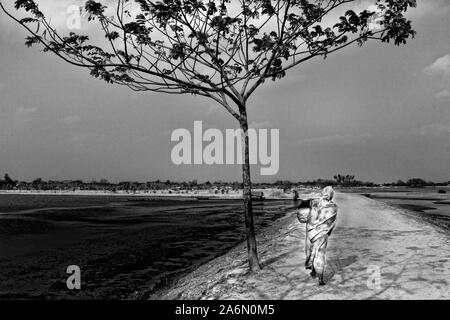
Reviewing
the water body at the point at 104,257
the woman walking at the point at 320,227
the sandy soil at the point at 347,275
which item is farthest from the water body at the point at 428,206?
the woman walking at the point at 320,227

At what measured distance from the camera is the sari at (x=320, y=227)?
6.80 meters

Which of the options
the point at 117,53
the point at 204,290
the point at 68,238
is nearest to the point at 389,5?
the point at 117,53

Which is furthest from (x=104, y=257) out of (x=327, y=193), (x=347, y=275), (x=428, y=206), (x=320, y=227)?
(x=428, y=206)

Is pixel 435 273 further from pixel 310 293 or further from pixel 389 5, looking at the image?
pixel 389 5

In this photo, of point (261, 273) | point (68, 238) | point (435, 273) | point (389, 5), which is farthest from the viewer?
point (68, 238)

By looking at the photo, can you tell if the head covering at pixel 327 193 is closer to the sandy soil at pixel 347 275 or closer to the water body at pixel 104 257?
the sandy soil at pixel 347 275

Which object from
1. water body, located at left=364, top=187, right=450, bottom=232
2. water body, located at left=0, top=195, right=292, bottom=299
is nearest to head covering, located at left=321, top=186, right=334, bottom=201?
water body, located at left=0, top=195, right=292, bottom=299

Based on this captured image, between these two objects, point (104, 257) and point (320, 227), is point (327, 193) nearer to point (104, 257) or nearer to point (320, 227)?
point (320, 227)

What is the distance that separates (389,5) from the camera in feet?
22.8

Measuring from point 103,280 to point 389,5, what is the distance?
1151 cm

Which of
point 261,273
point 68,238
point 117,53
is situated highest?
point 117,53

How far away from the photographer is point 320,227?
695 cm

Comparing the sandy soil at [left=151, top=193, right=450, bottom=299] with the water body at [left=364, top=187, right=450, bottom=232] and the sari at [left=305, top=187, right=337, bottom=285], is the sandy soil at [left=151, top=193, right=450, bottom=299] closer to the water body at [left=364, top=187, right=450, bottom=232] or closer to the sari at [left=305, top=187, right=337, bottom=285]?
the sari at [left=305, top=187, right=337, bottom=285]

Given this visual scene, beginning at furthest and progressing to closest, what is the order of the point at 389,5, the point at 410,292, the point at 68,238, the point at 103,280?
the point at 68,238
the point at 103,280
the point at 389,5
the point at 410,292
